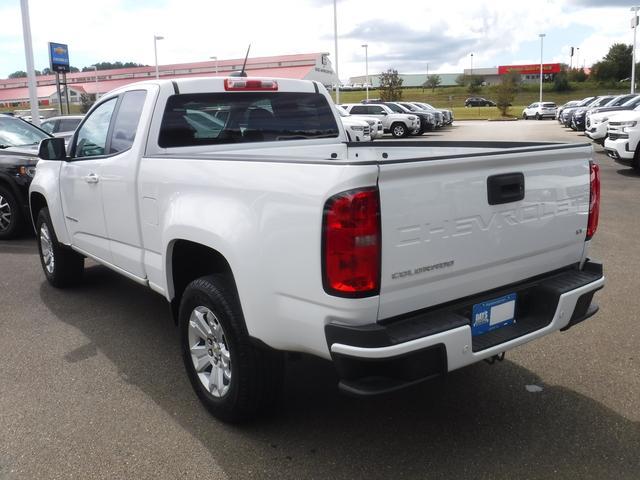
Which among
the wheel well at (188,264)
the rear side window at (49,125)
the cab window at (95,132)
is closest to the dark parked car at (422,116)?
the rear side window at (49,125)

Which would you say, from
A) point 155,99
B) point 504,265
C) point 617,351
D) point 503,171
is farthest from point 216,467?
point 617,351

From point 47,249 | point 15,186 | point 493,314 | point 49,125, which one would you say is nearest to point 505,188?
point 493,314

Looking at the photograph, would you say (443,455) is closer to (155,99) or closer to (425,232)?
(425,232)

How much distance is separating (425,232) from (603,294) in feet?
11.7

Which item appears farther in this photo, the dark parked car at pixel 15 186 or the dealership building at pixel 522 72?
the dealership building at pixel 522 72

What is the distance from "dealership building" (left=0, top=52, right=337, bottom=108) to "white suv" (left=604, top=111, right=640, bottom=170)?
2917 centimetres

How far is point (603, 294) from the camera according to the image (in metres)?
A: 5.48

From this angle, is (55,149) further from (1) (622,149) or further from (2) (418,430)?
(1) (622,149)

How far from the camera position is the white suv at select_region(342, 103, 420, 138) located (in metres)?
29.1

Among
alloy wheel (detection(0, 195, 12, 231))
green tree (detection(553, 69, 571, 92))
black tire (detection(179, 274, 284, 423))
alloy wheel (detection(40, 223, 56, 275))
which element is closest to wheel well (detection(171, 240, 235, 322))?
black tire (detection(179, 274, 284, 423))

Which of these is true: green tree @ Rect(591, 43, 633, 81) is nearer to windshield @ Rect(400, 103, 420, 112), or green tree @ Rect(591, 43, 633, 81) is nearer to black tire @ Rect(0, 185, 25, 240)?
windshield @ Rect(400, 103, 420, 112)

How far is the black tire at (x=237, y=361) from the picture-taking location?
3082 mm

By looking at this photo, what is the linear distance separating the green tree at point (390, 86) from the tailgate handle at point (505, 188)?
52.2 metres

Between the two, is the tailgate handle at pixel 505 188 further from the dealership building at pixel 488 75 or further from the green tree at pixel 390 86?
the dealership building at pixel 488 75
